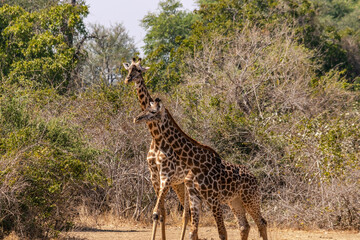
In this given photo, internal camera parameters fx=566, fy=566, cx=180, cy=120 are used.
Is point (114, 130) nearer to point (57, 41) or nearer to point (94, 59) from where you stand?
point (57, 41)

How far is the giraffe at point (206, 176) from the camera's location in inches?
367

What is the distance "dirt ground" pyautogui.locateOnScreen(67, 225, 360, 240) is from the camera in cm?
1110

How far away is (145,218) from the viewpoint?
1339 cm

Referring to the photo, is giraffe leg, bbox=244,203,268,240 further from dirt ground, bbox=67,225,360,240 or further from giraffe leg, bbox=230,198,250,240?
dirt ground, bbox=67,225,360,240

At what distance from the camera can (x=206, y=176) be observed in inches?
375

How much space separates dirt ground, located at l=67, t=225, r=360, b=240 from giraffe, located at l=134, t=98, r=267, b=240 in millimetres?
1156

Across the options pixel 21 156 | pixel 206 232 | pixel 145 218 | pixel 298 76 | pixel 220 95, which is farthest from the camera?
pixel 298 76

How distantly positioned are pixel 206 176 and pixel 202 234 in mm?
2975

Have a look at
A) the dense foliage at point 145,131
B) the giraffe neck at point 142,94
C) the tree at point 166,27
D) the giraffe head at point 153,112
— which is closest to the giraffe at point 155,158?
the giraffe neck at point 142,94

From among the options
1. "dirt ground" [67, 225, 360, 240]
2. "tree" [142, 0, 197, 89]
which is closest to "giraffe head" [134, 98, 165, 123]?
"dirt ground" [67, 225, 360, 240]

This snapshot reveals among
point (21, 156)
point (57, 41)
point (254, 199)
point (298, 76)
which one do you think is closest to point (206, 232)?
point (254, 199)

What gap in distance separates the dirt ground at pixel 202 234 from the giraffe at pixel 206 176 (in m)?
1.16

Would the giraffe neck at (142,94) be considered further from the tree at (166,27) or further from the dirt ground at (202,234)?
the tree at (166,27)

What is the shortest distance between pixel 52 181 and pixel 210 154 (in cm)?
280
